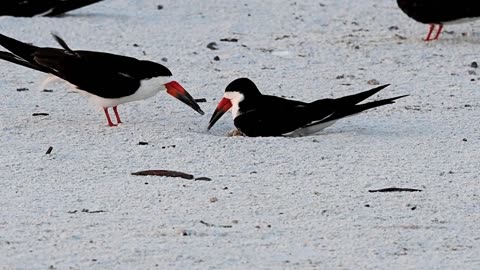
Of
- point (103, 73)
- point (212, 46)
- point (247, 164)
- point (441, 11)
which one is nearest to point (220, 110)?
point (103, 73)

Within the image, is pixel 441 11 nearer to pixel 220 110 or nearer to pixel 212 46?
pixel 212 46

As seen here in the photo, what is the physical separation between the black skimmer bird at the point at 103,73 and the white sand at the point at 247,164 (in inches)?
6.5

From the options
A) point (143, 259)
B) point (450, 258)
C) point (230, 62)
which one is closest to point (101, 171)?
point (143, 259)

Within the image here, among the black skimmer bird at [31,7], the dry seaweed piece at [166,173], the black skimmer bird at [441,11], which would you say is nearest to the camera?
the dry seaweed piece at [166,173]

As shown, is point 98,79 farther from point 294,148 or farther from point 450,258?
point 450,258

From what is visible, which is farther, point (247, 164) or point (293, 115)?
point (293, 115)

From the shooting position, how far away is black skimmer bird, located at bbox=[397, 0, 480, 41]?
29.9ft

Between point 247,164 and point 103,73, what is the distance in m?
1.15

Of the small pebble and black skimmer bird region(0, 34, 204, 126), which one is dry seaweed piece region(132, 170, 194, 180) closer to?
black skimmer bird region(0, 34, 204, 126)

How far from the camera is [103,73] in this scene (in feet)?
20.9

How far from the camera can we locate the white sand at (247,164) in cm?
434

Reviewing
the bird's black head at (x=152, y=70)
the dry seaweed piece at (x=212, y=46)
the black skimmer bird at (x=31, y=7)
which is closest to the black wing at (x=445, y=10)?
the dry seaweed piece at (x=212, y=46)

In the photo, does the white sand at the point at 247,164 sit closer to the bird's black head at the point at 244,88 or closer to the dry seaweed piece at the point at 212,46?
the dry seaweed piece at the point at 212,46

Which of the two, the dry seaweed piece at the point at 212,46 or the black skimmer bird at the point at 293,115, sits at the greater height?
the black skimmer bird at the point at 293,115
